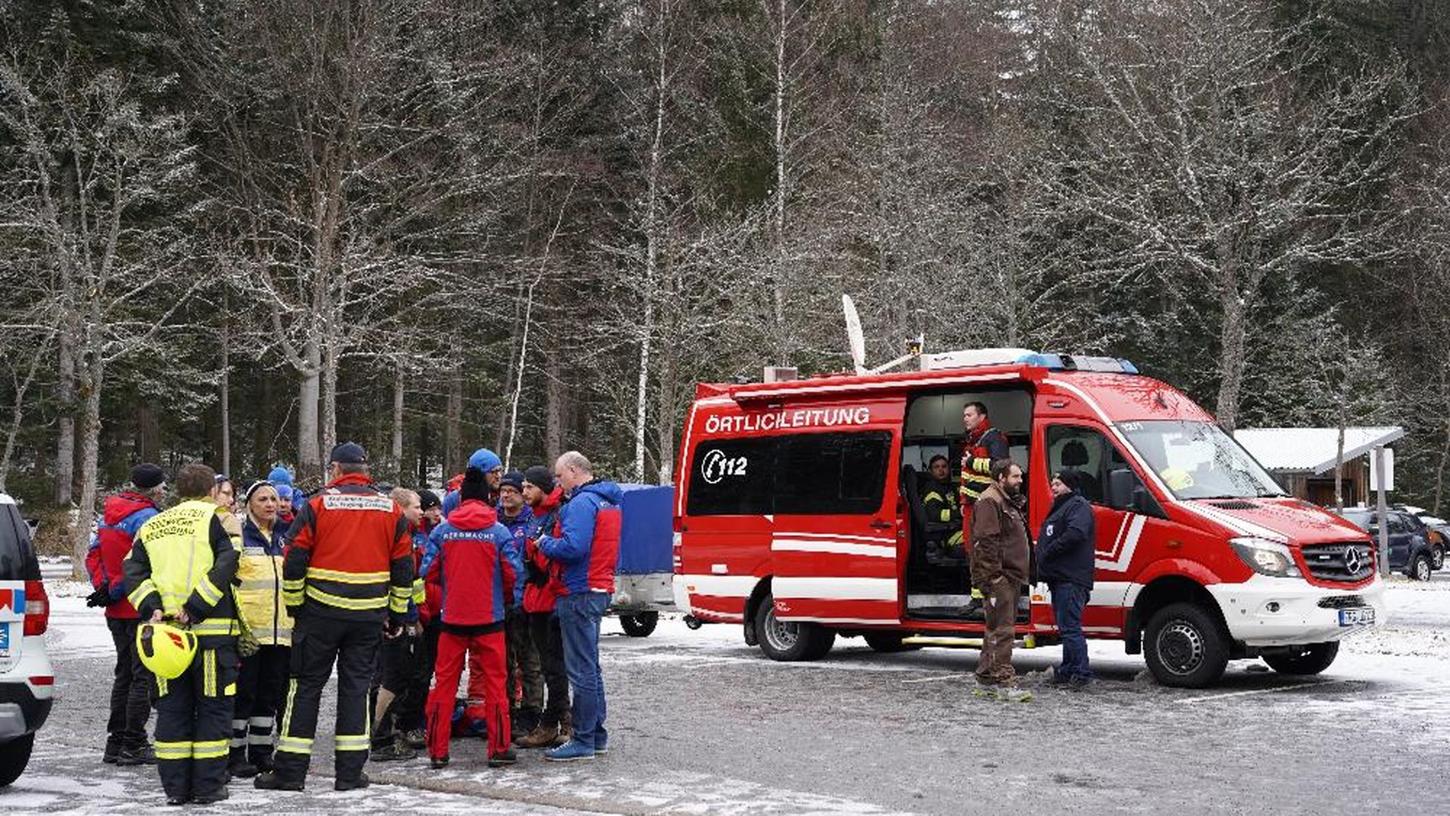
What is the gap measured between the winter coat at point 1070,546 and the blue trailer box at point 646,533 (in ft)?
20.8

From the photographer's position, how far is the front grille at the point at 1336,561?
1425 cm

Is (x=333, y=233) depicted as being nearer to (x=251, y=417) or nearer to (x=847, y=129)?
(x=847, y=129)

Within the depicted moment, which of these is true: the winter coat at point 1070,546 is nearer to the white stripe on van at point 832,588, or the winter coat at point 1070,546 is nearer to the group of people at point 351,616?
the white stripe on van at point 832,588

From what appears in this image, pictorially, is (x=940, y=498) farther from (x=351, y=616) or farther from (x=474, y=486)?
(x=351, y=616)

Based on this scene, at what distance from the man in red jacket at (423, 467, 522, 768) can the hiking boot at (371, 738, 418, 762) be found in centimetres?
41

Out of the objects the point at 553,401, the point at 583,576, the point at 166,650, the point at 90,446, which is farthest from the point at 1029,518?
the point at 553,401

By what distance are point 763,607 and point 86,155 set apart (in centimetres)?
2361

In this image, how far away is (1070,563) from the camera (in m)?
14.5

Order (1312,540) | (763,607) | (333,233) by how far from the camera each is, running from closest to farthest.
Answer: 1. (1312,540)
2. (763,607)
3. (333,233)

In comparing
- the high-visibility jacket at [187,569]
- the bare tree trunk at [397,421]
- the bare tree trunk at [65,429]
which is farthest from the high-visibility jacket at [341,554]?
the bare tree trunk at [397,421]

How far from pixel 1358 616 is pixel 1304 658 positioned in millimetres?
1156

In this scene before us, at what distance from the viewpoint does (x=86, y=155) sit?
118 feet

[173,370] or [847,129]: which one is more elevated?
[847,129]

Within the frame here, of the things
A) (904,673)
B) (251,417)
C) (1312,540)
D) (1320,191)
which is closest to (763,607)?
(904,673)
